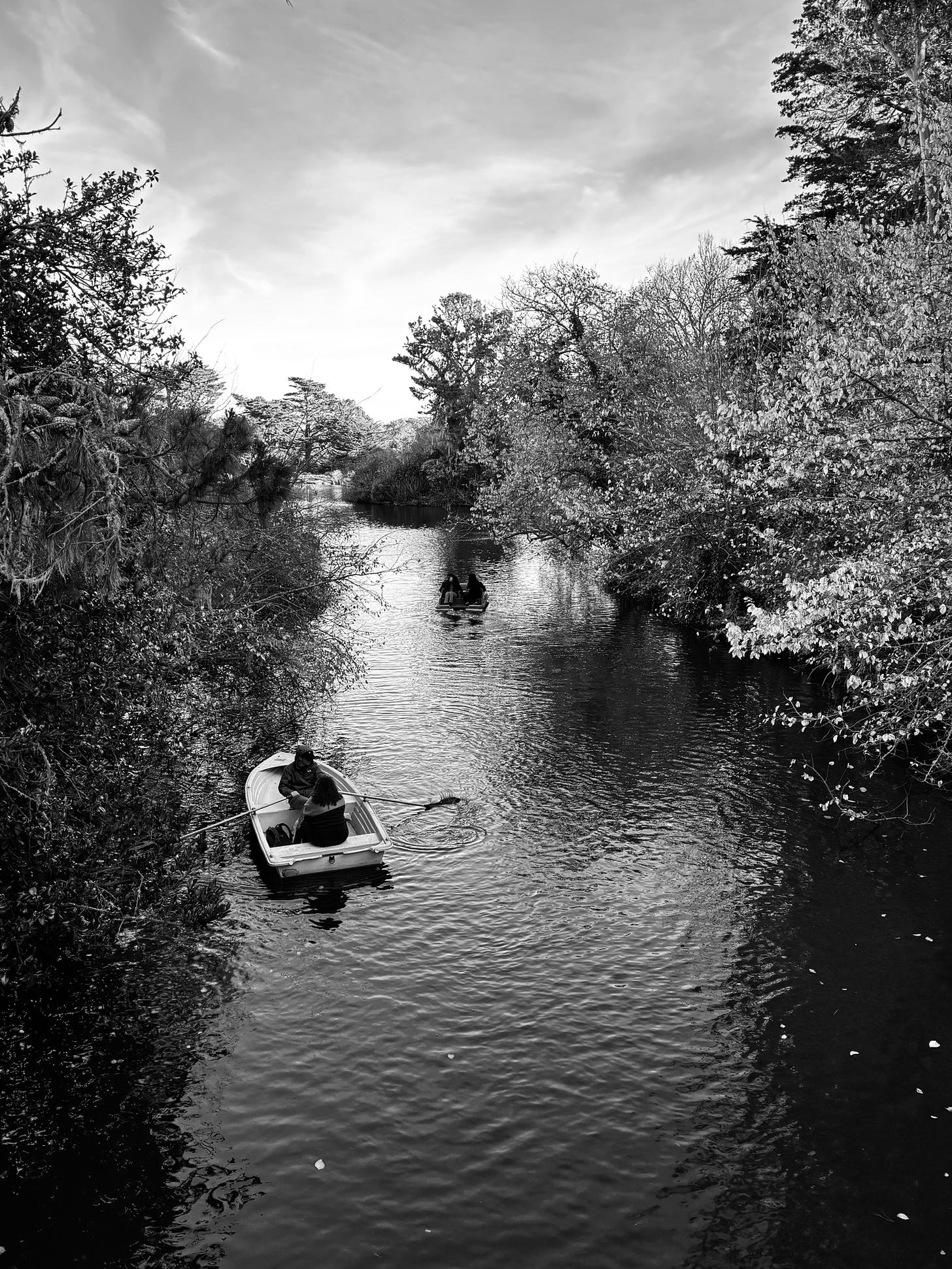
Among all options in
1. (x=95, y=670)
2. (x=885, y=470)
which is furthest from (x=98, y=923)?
(x=885, y=470)

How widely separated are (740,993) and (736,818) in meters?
6.73

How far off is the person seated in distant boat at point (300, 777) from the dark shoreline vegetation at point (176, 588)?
1.88 metres

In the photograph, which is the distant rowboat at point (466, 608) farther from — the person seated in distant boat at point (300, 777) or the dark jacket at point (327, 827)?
the dark jacket at point (327, 827)

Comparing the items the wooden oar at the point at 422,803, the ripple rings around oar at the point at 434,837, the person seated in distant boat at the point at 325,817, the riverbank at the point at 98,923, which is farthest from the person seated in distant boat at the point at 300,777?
the riverbank at the point at 98,923

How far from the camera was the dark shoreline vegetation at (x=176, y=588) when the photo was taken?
1023 cm

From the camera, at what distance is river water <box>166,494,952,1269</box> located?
9.91m

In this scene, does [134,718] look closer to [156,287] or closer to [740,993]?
[156,287]

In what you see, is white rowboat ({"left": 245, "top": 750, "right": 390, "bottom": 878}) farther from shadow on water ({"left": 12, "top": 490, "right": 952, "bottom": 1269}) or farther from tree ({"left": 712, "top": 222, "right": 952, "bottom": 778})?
tree ({"left": 712, "top": 222, "right": 952, "bottom": 778})

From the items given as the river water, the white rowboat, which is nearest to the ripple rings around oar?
the river water

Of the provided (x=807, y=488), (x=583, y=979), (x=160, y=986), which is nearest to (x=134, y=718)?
(x=160, y=986)

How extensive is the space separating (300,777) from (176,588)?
5432 mm

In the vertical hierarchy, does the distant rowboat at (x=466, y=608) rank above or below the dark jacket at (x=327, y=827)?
above

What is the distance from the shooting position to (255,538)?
23953 mm

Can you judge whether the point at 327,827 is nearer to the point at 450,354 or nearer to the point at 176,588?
the point at 176,588
